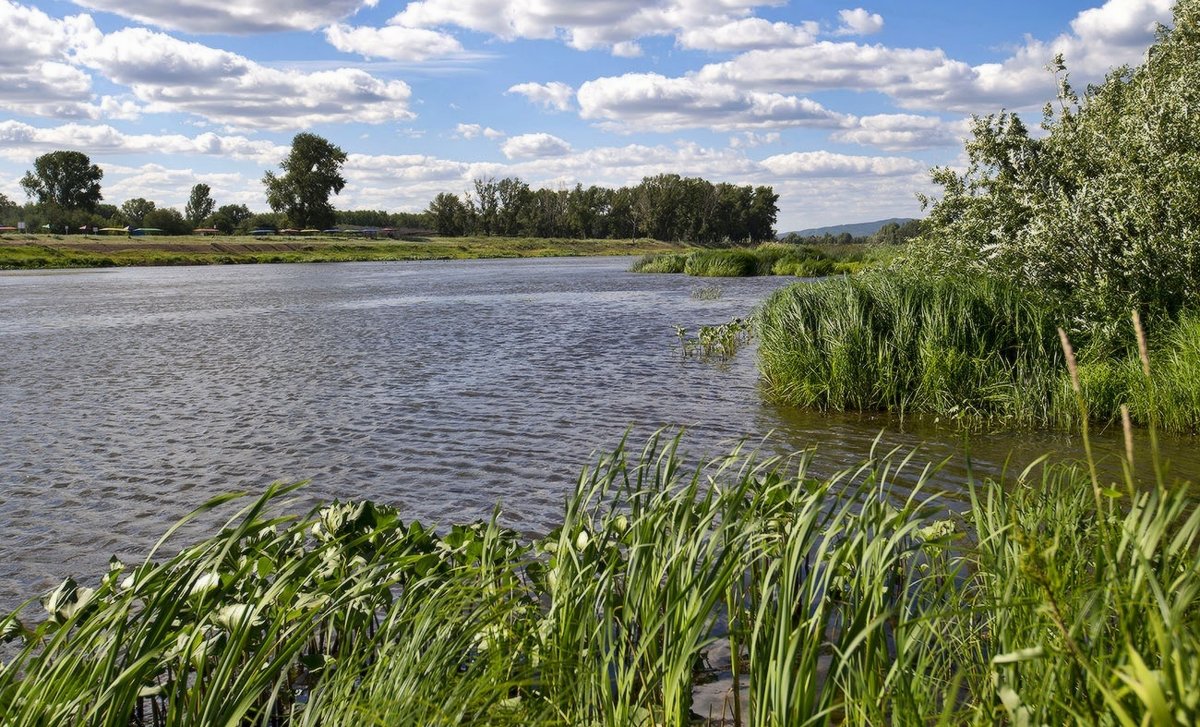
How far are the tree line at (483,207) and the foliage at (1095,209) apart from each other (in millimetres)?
129158

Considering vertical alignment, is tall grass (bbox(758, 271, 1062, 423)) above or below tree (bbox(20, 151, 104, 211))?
below

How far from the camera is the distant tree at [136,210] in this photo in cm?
12988

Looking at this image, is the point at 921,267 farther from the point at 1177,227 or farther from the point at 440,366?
the point at 440,366

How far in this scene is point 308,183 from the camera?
440ft

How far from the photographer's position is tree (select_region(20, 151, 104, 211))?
13138cm

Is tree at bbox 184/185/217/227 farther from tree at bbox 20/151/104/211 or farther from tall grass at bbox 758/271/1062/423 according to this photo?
tall grass at bbox 758/271/1062/423

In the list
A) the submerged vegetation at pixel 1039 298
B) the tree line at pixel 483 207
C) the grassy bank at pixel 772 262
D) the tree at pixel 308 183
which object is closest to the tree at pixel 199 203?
the tree line at pixel 483 207

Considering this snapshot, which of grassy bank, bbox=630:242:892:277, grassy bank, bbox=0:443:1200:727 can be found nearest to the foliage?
grassy bank, bbox=0:443:1200:727

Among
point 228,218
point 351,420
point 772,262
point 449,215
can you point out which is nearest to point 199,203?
point 228,218

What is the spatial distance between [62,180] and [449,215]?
55.8 meters

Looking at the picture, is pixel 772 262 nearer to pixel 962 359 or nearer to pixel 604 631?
pixel 962 359

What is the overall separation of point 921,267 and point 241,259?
84.3m

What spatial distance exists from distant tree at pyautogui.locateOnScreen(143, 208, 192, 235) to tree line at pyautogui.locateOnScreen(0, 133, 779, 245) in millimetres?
150

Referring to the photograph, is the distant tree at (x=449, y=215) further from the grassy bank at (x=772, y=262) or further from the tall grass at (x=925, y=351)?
the tall grass at (x=925, y=351)
